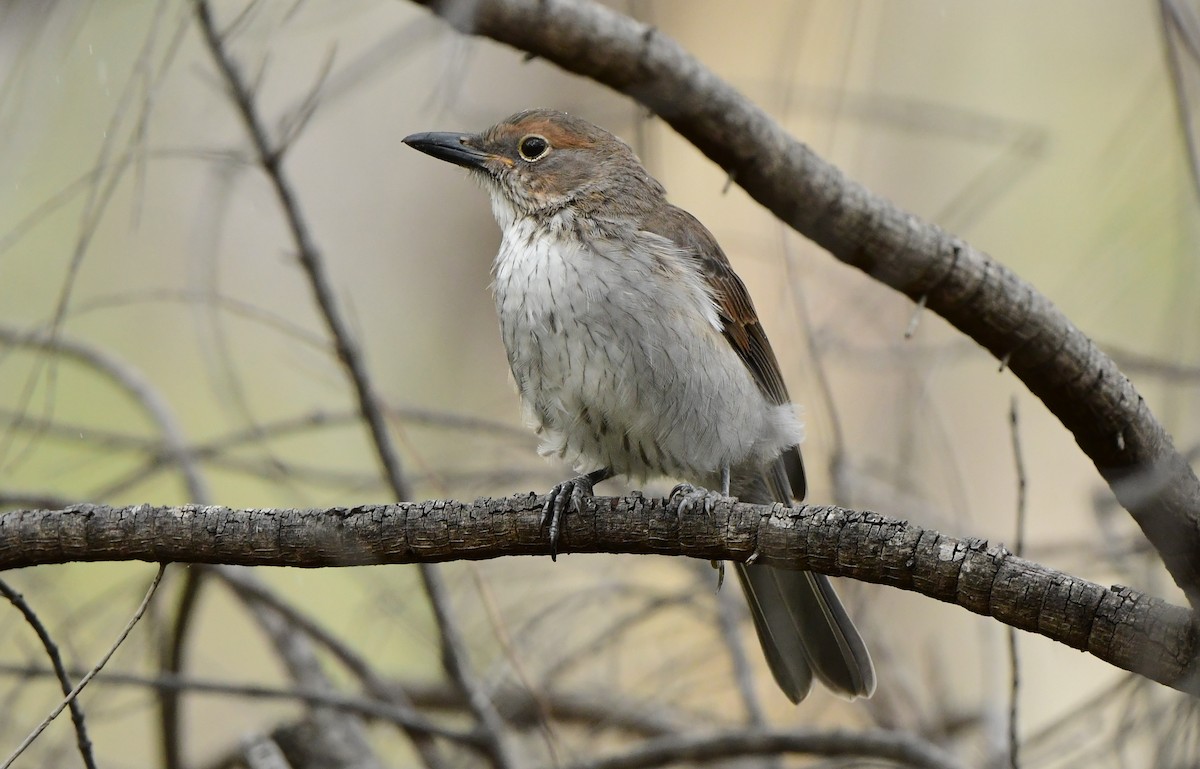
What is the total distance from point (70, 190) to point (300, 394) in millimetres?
5774

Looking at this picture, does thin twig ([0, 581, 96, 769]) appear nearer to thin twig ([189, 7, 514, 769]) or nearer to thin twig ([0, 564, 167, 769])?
thin twig ([0, 564, 167, 769])

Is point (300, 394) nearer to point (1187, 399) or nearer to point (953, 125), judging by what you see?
point (953, 125)

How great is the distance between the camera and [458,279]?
912cm

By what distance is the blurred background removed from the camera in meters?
3.14

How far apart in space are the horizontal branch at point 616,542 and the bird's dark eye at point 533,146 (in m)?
1.75

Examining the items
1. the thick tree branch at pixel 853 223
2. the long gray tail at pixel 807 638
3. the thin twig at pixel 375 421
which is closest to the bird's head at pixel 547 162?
the thin twig at pixel 375 421

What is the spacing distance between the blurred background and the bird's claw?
427 millimetres

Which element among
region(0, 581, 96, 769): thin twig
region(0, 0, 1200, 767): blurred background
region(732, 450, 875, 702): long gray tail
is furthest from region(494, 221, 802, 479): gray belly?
region(0, 581, 96, 769): thin twig

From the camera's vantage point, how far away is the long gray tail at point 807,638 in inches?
138

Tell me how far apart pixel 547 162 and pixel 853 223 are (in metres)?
1.33

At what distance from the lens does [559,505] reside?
103 inches

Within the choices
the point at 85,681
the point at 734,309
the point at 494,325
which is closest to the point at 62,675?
the point at 85,681

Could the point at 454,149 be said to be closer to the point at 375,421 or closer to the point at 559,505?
the point at 375,421

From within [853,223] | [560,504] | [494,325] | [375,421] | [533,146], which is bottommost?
[560,504]
